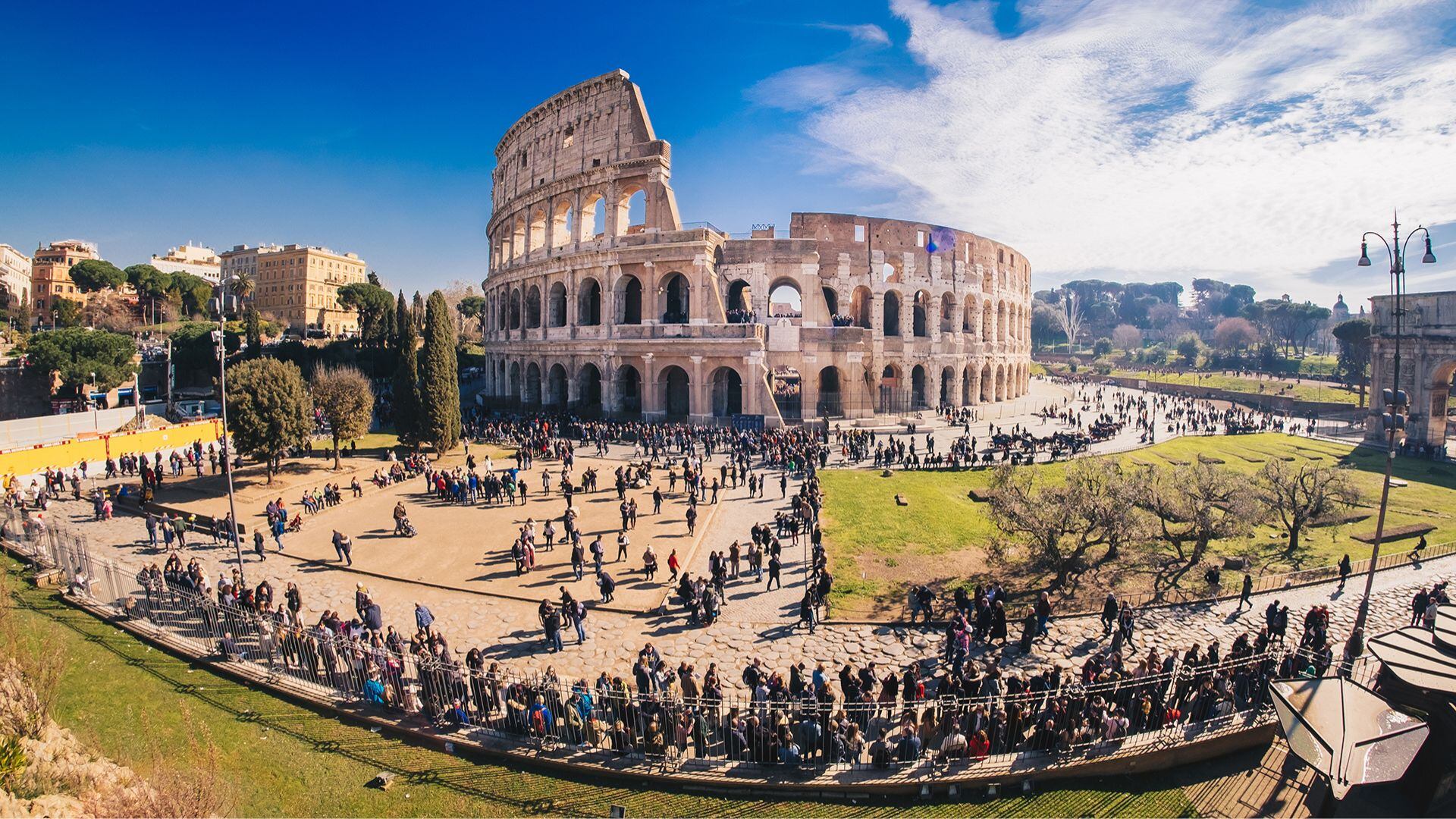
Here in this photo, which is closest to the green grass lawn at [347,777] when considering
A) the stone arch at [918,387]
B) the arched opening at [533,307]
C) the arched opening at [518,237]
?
the arched opening at [533,307]

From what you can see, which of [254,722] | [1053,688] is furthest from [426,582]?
[1053,688]

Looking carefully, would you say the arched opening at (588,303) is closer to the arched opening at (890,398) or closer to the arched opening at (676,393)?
the arched opening at (676,393)

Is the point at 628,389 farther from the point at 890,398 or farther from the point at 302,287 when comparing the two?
the point at 302,287

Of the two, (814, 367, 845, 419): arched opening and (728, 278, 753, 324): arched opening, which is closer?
(728, 278, 753, 324): arched opening

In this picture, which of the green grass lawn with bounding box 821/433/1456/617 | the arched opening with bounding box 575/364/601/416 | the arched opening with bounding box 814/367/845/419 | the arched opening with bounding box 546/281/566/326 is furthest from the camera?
the arched opening with bounding box 546/281/566/326

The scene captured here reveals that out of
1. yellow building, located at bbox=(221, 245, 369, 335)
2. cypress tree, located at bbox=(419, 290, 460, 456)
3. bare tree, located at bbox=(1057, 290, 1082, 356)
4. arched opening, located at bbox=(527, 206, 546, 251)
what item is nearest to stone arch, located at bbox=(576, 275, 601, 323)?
arched opening, located at bbox=(527, 206, 546, 251)

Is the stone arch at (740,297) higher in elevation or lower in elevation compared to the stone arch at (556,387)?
higher

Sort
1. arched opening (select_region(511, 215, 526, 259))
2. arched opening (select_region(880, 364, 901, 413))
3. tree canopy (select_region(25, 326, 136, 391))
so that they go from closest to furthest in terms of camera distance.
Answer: tree canopy (select_region(25, 326, 136, 391)) → arched opening (select_region(880, 364, 901, 413)) → arched opening (select_region(511, 215, 526, 259))

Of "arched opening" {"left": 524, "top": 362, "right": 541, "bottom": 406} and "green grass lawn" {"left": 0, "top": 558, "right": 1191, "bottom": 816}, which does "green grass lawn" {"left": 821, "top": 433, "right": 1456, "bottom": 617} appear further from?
"arched opening" {"left": 524, "top": 362, "right": 541, "bottom": 406}

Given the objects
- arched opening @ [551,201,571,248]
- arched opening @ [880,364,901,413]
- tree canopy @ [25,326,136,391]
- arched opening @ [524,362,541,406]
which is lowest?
arched opening @ [880,364,901,413]
